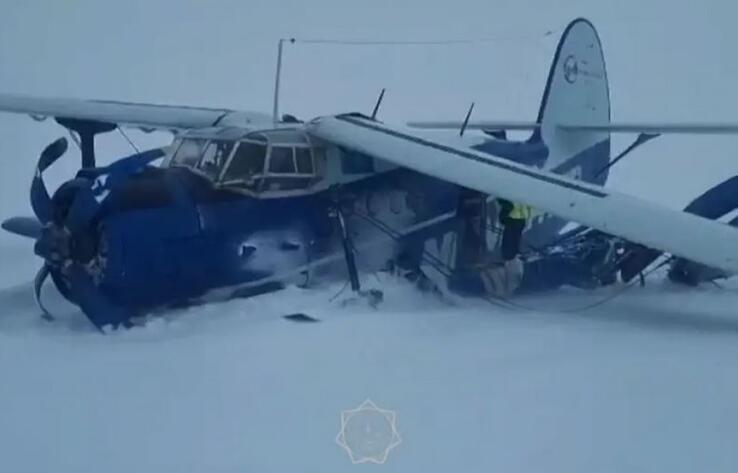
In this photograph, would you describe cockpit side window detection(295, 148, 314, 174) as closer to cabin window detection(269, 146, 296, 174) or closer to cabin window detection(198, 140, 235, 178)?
cabin window detection(269, 146, 296, 174)

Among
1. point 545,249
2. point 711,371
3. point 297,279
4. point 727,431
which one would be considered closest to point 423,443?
point 727,431

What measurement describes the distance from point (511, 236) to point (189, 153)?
1514 mm

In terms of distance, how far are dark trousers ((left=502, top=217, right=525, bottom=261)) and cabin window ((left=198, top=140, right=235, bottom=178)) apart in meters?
1.34

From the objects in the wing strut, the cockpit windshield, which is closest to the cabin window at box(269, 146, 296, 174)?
the cockpit windshield

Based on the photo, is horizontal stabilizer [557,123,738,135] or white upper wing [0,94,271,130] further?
white upper wing [0,94,271,130]

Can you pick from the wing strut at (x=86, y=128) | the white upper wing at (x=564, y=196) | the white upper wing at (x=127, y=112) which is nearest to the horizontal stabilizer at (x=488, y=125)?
the white upper wing at (x=127, y=112)

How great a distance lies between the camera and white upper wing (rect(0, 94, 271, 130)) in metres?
5.42

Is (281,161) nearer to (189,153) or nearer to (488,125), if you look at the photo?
(189,153)

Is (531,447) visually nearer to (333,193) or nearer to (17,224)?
(333,193)

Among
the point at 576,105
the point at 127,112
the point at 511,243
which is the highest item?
the point at 576,105

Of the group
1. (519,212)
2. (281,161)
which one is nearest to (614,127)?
(519,212)

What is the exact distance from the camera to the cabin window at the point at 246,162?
404cm

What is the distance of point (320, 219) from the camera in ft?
13.8

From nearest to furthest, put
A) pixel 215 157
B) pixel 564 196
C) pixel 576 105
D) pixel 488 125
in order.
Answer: pixel 564 196, pixel 215 157, pixel 488 125, pixel 576 105
